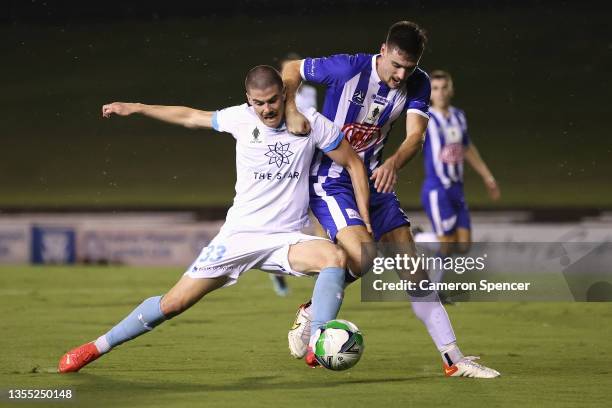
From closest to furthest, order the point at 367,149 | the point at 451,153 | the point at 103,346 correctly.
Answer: the point at 103,346
the point at 367,149
the point at 451,153

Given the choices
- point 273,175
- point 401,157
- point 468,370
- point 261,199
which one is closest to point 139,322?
point 261,199

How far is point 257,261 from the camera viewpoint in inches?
232

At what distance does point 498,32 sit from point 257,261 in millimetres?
17829

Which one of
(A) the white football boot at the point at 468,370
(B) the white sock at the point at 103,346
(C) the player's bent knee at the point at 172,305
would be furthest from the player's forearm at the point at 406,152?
(B) the white sock at the point at 103,346

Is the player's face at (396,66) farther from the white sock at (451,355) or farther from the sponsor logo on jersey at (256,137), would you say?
the white sock at (451,355)

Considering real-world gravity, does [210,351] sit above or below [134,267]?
below

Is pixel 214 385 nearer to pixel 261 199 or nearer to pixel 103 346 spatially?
pixel 103 346

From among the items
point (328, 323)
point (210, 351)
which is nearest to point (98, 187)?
point (210, 351)

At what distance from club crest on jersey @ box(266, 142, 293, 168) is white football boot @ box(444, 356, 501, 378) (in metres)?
1.39

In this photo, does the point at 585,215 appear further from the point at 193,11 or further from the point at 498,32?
the point at 193,11

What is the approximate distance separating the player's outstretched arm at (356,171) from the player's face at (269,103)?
1.13 ft

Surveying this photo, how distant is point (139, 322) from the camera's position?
5.95 meters

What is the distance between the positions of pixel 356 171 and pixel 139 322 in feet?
4.52

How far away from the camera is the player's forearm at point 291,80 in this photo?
230 inches
